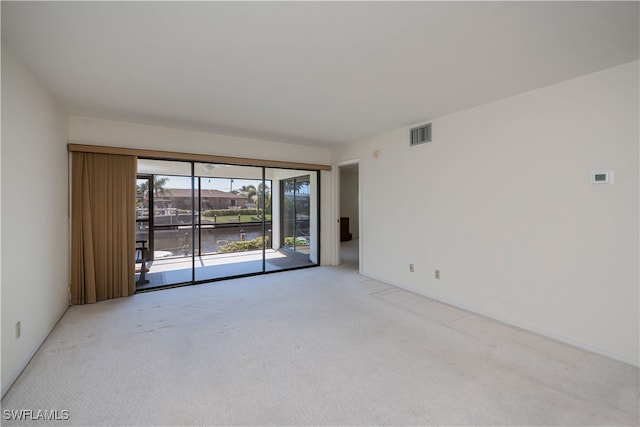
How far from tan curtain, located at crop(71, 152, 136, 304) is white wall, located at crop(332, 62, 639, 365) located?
3966 mm

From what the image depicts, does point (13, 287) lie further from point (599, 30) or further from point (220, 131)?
point (599, 30)

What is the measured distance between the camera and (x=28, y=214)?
2309 mm

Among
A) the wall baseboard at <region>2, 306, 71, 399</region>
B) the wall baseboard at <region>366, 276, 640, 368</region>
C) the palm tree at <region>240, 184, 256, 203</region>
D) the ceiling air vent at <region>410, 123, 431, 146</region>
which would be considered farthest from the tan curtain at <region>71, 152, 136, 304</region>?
the wall baseboard at <region>366, 276, 640, 368</region>

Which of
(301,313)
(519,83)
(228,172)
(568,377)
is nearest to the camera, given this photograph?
(568,377)

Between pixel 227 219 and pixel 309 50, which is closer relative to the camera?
pixel 309 50

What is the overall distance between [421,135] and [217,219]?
12.9ft

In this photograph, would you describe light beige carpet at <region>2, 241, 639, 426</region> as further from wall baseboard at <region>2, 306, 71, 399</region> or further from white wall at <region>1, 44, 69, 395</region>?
white wall at <region>1, 44, 69, 395</region>

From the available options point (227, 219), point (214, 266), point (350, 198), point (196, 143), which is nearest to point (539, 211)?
point (196, 143)

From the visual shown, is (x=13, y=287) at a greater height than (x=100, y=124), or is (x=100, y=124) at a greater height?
(x=100, y=124)

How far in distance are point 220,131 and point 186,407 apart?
3.66 m

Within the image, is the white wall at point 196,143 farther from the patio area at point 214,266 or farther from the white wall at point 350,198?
the white wall at point 350,198

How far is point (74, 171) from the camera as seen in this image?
356cm

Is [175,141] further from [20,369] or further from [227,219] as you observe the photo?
[20,369]

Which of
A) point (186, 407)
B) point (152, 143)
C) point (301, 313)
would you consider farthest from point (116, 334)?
point (152, 143)
